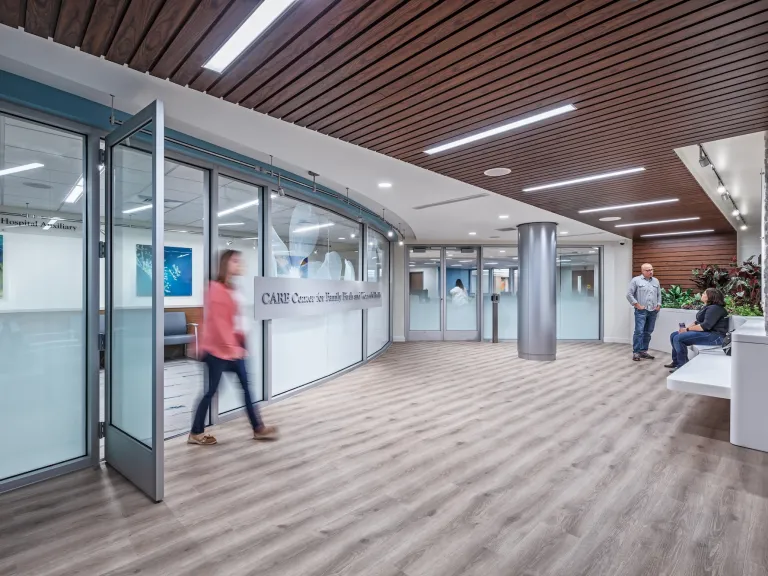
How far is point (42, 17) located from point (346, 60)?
5.24 ft

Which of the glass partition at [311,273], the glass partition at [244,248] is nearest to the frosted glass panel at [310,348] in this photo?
the glass partition at [311,273]

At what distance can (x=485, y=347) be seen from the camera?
10.6 meters

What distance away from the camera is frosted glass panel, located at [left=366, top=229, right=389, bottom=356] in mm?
8820

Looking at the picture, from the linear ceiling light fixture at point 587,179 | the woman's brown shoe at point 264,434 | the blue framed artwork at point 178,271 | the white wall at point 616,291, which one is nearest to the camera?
the woman's brown shoe at point 264,434

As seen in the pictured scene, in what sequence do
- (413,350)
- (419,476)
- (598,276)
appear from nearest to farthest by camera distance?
(419,476) < (413,350) < (598,276)

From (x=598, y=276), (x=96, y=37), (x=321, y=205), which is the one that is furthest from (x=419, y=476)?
(x=598, y=276)

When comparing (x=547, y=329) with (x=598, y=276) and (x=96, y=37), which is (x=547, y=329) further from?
(x=96, y=37)

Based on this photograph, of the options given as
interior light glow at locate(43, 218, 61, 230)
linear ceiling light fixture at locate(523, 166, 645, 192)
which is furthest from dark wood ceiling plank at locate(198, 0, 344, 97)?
linear ceiling light fixture at locate(523, 166, 645, 192)

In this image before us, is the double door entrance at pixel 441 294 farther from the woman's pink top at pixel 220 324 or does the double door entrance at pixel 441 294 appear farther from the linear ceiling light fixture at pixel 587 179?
the woman's pink top at pixel 220 324

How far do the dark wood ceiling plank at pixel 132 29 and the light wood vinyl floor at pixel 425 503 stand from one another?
9.19ft

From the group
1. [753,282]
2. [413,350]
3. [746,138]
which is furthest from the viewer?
[413,350]

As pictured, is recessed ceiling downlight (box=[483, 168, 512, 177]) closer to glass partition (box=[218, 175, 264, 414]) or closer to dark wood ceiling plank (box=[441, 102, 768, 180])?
dark wood ceiling plank (box=[441, 102, 768, 180])

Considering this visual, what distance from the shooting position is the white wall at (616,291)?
38.1ft

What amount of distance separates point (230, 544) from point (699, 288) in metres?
12.2
